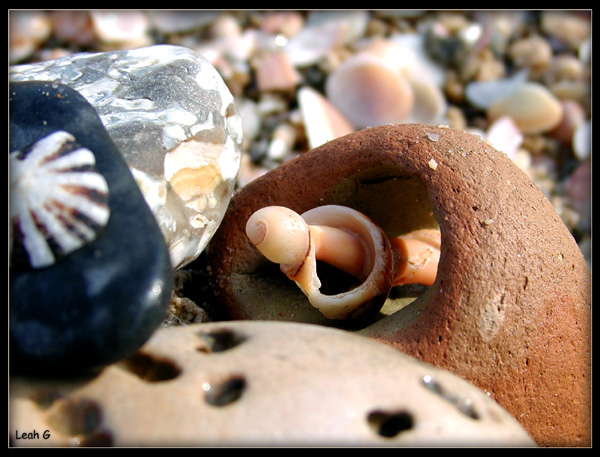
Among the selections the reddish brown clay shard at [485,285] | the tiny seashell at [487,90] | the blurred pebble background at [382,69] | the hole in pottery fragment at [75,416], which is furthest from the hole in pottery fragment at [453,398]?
the tiny seashell at [487,90]

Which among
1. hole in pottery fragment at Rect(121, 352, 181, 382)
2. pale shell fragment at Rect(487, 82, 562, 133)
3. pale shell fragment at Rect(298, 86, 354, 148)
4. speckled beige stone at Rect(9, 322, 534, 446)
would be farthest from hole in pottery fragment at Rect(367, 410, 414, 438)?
pale shell fragment at Rect(487, 82, 562, 133)

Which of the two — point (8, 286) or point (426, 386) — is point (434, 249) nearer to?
point (426, 386)

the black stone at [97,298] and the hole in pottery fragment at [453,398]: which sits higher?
the black stone at [97,298]

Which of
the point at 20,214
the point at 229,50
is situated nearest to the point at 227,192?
the point at 20,214

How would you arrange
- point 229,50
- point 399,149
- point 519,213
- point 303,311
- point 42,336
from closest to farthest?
point 42,336
point 519,213
point 399,149
point 303,311
point 229,50

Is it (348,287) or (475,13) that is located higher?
(475,13)

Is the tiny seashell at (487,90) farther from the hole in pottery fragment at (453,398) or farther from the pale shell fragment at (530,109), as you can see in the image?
the hole in pottery fragment at (453,398)

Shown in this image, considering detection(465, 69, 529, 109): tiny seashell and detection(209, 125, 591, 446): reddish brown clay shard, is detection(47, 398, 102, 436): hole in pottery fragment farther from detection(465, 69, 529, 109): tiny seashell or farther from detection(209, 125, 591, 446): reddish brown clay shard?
detection(465, 69, 529, 109): tiny seashell
